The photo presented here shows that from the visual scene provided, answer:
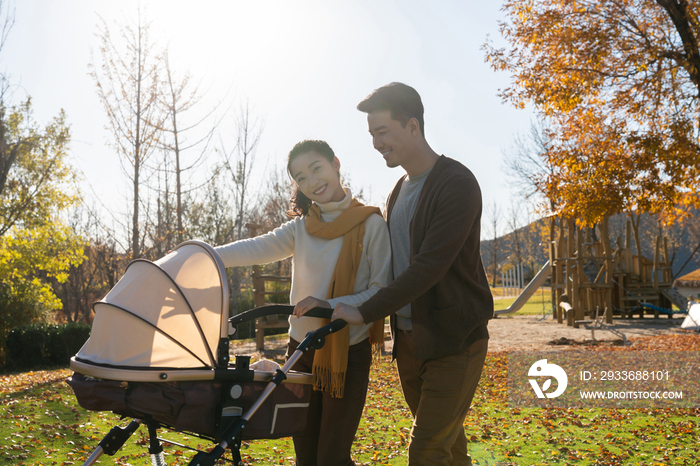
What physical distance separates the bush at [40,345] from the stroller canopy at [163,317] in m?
12.3

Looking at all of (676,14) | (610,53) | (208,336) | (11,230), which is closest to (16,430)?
(208,336)

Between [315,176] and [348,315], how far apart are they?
2.43 ft

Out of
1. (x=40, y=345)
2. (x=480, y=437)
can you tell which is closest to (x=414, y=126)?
(x=480, y=437)

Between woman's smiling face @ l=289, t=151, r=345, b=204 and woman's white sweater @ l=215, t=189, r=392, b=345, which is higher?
woman's smiling face @ l=289, t=151, r=345, b=204

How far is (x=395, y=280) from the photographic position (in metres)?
2.13

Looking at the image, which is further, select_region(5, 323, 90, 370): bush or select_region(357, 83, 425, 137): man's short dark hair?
select_region(5, 323, 90, 370): bush

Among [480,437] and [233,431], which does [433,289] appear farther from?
[480,437]

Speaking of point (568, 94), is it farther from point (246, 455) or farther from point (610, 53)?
point (246, 455)

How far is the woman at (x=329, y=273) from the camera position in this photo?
2.27 metres

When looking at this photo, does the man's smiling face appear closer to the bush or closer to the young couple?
the young couple


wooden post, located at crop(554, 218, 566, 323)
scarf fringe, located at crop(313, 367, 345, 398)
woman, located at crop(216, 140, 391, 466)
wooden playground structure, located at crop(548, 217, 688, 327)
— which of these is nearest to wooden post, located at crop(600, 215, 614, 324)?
wooden playground structure, located at crop(548, 217, 688, 327)

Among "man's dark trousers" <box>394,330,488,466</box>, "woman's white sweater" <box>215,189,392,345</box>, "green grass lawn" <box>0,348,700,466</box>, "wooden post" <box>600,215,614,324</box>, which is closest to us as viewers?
"man's dark trousers" <box>394,330,488,466</box>

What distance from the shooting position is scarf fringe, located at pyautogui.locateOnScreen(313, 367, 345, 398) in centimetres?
223
